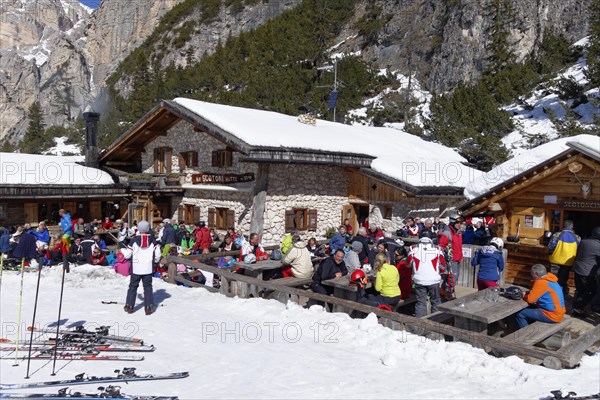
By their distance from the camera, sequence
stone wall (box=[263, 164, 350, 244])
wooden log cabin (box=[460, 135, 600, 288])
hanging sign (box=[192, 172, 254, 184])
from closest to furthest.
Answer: wooden log cabin (box=[460, 135, 600, 288]) < hanging sign (box=[192, 172, 254, 184]) < stone wall (box=[263, 164, 350, 244])

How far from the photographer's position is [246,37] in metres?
58.4

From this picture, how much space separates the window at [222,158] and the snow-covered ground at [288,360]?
33.8 feet

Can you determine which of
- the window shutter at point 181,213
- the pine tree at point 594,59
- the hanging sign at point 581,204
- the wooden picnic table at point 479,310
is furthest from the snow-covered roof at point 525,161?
the pine tree at point 594,59

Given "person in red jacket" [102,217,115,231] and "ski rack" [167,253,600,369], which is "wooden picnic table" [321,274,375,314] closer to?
"ski rack" [167,253,600,369]

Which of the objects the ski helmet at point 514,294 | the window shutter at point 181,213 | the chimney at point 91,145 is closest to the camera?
the ski helmet at point 514,294

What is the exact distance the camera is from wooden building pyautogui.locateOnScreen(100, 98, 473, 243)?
17.6 m

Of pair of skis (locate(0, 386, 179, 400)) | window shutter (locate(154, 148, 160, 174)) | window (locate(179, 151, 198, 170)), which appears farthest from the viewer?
window shutter (locate(154, 148, 160, 174))

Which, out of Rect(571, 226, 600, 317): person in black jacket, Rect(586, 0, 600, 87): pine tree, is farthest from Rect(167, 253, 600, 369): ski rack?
Rect(586, 0, 600, 87): pine tree

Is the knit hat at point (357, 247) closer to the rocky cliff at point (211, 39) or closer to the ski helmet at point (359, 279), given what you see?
the ski helmet at point (359, 279)

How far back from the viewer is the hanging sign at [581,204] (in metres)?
9.45

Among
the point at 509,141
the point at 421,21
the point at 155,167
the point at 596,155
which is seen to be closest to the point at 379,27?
the point at 421,21

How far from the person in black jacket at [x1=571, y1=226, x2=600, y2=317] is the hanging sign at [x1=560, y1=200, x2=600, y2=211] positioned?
1.16m

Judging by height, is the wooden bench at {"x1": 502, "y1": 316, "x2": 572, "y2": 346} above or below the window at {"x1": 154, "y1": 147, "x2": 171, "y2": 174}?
below

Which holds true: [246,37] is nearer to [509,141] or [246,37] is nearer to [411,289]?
[509,141]
